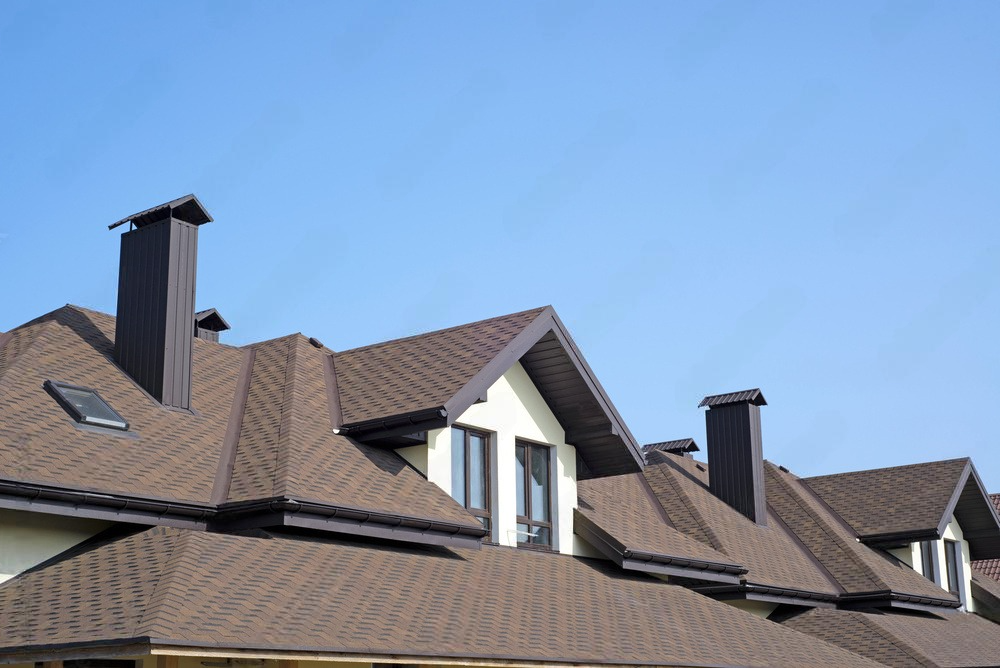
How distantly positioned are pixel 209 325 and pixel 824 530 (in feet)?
49.0

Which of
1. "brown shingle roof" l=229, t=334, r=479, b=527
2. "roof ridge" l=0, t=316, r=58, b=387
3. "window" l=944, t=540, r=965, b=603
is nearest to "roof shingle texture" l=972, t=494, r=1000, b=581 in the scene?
"window" l=944, t=540, r=965, b=603

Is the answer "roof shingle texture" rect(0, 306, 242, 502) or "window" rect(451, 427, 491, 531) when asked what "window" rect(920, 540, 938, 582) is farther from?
"roof shingle texture" rect(0, 306, 242, 502)

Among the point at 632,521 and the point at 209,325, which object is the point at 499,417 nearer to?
the point at 632,521

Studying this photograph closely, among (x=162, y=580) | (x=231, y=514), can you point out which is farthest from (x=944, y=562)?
(x=162, y=580)

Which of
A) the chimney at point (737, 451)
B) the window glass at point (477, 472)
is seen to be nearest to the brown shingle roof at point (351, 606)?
the window glass at point (477, 472)

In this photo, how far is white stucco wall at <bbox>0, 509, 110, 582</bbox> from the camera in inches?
482

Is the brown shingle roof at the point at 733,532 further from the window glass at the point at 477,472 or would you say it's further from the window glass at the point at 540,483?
the window glass at the point at 477,472

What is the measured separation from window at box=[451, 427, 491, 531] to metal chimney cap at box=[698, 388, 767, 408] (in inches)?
454

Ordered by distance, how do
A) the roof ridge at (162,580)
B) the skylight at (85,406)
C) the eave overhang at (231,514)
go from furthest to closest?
the skylight at (85,406), the eave overhang at (231,514), the roof ridge at (162,580)

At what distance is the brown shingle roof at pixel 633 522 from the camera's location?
1928 cm

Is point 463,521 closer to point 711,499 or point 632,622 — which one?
point 632,622

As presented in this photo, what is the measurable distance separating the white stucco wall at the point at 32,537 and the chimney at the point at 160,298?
2.85 metres

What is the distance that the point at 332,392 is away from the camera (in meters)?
17.5

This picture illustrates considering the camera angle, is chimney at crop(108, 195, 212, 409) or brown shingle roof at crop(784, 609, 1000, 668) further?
brown shingle roof at crop(784, 609, 1000, 668)
